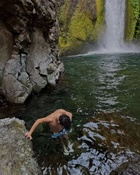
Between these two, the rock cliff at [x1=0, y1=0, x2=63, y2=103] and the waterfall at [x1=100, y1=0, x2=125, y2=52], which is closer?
the rock cliff at [x1=0, y1=0, x2=63, y2=103]

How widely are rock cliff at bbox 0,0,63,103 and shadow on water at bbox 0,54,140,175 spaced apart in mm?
638

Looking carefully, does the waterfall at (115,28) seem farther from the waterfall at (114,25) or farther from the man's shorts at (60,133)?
the man's shorts at (60,133)

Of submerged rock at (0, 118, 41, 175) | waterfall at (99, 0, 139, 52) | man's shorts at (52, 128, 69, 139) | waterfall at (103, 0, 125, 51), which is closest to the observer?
submerged rock at (0, 118, 41, 175)

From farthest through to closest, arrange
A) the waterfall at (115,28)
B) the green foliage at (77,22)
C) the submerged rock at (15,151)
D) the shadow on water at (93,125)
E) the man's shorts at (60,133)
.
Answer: the waterfall at (115,28), the green foliage at (77,22), the man's shorts at (60,133), the shadow on water at (93,125), the submerged rock at (15,151)

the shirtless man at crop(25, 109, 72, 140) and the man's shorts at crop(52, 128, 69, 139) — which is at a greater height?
the shirtless man at crop(25, 109, 72, 140)

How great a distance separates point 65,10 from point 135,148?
67.3 feet

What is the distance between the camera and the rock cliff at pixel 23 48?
9.79m

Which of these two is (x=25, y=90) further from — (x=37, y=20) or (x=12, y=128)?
(x=12, y=128)

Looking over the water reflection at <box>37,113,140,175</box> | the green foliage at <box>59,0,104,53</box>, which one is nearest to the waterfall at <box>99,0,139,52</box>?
the green foliage at <box>59,0,104,53</box>

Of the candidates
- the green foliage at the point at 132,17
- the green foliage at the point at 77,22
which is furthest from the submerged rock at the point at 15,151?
the green foliage at the point at 132,17

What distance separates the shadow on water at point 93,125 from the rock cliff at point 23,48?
2.09 feet

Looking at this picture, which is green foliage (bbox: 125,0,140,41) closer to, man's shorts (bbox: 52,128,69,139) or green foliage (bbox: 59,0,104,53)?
green foliage (bbox: 59,0,104,53)

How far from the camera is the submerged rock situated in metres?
5.19

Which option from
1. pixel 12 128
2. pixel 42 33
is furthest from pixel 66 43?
pixel 12 128
